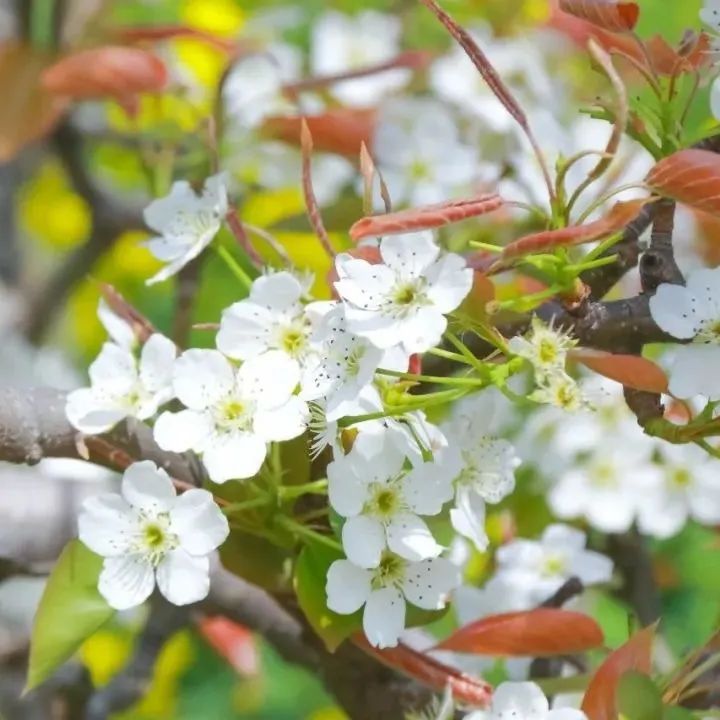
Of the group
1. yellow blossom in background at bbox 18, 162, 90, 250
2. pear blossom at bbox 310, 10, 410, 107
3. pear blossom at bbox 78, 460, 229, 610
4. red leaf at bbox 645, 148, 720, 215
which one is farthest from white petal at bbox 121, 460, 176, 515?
yellow blossom in background at bbox 18, 162, 90, 250

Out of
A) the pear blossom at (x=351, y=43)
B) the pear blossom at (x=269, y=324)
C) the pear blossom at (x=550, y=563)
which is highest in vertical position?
the pear blossom at (x=269, y=324)

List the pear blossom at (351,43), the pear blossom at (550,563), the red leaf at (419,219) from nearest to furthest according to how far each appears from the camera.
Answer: the red leaf at (419,219), the pear blossom at (550,563), the pear blossom at (351,43)

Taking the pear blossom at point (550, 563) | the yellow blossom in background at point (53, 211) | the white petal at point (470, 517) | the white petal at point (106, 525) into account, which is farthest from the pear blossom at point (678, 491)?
the yellow blossom in background at point (53, 211)

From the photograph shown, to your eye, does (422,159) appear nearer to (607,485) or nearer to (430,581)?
(607,485)

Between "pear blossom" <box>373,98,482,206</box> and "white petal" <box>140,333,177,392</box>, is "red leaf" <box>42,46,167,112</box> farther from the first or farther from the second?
"white petal" <box>140,333,177,392</box>

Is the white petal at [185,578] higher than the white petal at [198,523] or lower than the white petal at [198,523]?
lower

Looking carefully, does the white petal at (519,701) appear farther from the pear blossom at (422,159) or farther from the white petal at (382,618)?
the pear blossom at (422,159)

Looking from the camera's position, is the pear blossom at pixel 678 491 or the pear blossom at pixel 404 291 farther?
the pear blossom at pixel 678 491
